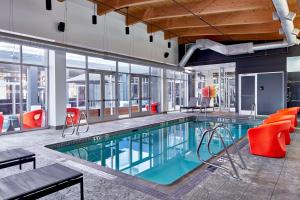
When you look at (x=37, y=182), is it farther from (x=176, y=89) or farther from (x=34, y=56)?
(x=176, y=89)

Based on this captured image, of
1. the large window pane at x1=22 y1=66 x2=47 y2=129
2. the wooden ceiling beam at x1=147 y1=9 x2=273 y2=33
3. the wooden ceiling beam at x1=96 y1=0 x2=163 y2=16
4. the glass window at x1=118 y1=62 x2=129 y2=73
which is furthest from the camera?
the glass window at x1=118 y1=62 x2=129 y2=73

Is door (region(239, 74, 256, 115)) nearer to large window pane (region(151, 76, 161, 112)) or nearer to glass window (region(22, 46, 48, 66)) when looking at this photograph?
large window pane (region(151, 76, 161, 112))

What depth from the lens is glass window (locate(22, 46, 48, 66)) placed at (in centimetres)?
650

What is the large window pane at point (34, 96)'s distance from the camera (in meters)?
6.70

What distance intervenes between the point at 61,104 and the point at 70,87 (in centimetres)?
92

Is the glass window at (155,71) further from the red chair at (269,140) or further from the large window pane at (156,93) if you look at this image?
the red chair at (269,140)

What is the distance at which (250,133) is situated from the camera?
409 cm

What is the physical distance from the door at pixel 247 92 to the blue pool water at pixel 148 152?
353cm

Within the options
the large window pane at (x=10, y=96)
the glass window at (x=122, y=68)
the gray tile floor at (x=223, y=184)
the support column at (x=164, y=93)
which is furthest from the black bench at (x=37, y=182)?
the support column at (x=164, y=93)

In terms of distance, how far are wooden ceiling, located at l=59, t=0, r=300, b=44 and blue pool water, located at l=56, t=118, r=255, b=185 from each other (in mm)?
3892

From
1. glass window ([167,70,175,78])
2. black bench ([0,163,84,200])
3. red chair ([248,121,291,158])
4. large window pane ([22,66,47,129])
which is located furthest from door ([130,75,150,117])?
black bench ([0,163,84,200])

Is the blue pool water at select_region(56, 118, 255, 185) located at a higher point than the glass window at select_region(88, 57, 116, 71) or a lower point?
lower

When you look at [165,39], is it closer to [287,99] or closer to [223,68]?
[223,68]

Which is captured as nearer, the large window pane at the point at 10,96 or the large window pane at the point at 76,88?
the large window pane at the point at 10,96
